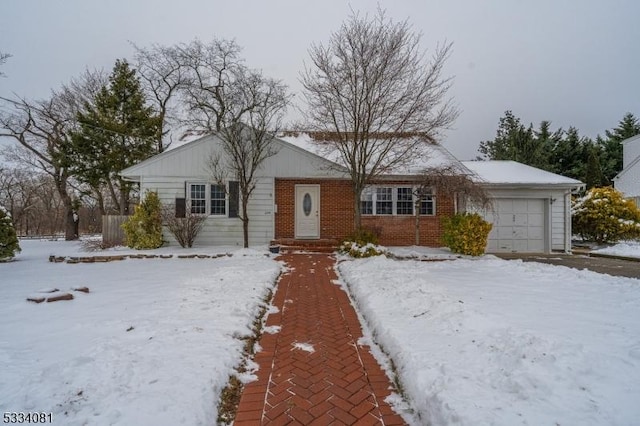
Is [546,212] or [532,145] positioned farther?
[532,145]

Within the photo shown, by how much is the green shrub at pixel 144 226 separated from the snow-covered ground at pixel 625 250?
16.3 m

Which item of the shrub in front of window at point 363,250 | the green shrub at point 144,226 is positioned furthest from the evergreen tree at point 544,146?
the green shrub at point 144,226

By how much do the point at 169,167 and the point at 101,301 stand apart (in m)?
8.14

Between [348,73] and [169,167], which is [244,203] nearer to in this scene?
[169,167]

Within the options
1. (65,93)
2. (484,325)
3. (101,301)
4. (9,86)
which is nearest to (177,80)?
(65,93)

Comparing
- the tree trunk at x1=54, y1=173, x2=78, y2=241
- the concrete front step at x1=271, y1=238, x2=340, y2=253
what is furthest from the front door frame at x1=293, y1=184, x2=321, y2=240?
the tree trunk at x1=54, y1=173, x2=78, y2=241

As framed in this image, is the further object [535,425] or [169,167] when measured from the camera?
[169,167]

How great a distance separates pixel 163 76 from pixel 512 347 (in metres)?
23.3

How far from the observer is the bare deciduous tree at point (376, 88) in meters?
9.70

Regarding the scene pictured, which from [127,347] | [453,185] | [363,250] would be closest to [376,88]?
[453,185]

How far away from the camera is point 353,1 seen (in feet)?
32.4

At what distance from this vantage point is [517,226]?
41.2 ft

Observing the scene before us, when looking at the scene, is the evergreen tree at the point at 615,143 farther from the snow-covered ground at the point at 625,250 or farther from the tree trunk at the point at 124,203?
the tree trunk at the point at 124,203

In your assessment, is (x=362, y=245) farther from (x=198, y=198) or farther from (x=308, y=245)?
(x=198, y=198)
